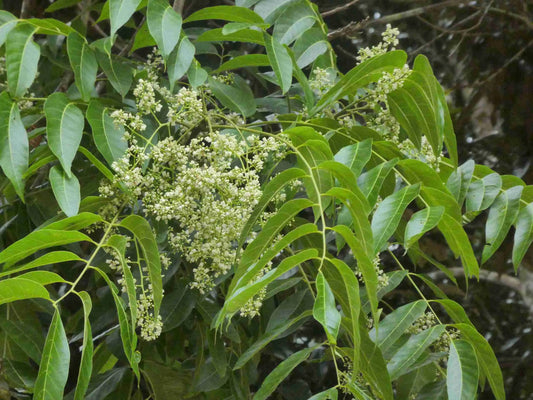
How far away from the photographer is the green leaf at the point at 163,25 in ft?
4.10

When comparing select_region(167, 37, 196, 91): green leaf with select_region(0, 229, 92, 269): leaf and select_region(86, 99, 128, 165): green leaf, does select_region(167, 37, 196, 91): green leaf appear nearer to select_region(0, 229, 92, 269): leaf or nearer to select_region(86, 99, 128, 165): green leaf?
select_region(86, 99, 128, 165): green leaf

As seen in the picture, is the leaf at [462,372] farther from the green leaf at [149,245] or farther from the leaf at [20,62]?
the leaf at [20,62]

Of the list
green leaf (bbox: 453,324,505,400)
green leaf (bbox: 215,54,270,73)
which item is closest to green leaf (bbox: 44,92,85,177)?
green leaf (bbox: 215,54,270,73)

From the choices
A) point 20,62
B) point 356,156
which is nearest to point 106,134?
point 20,62

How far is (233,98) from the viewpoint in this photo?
4.73ft

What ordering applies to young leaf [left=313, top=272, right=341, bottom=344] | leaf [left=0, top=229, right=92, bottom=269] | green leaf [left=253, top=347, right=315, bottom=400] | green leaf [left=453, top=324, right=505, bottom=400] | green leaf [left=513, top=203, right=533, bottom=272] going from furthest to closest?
1. green leaf [left=513, top=203, right=533, bottom=272]
2. green leaf [left=453, top=324, right=505, bottom=400]
3. green leaf [left=253, top=347, right=315, bottom=400]
4. leaf [left=0, top=229, right=92, bottom=269]
5. young leaf [left=313, top=272, right=341, bottom=344]

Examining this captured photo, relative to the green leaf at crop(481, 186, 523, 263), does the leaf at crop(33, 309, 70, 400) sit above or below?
above

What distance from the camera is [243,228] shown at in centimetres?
112

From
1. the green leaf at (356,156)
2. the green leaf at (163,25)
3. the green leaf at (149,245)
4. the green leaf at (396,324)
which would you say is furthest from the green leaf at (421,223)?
the green leaf at (163,25)

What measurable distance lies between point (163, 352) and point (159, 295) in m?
0.62

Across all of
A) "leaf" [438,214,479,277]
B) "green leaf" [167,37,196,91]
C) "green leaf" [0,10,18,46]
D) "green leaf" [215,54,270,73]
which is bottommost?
"leaf" [438,214,479,277]

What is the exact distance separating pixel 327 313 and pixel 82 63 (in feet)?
2.15

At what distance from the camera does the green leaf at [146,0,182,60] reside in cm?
125

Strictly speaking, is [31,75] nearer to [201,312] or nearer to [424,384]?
[201,312]
